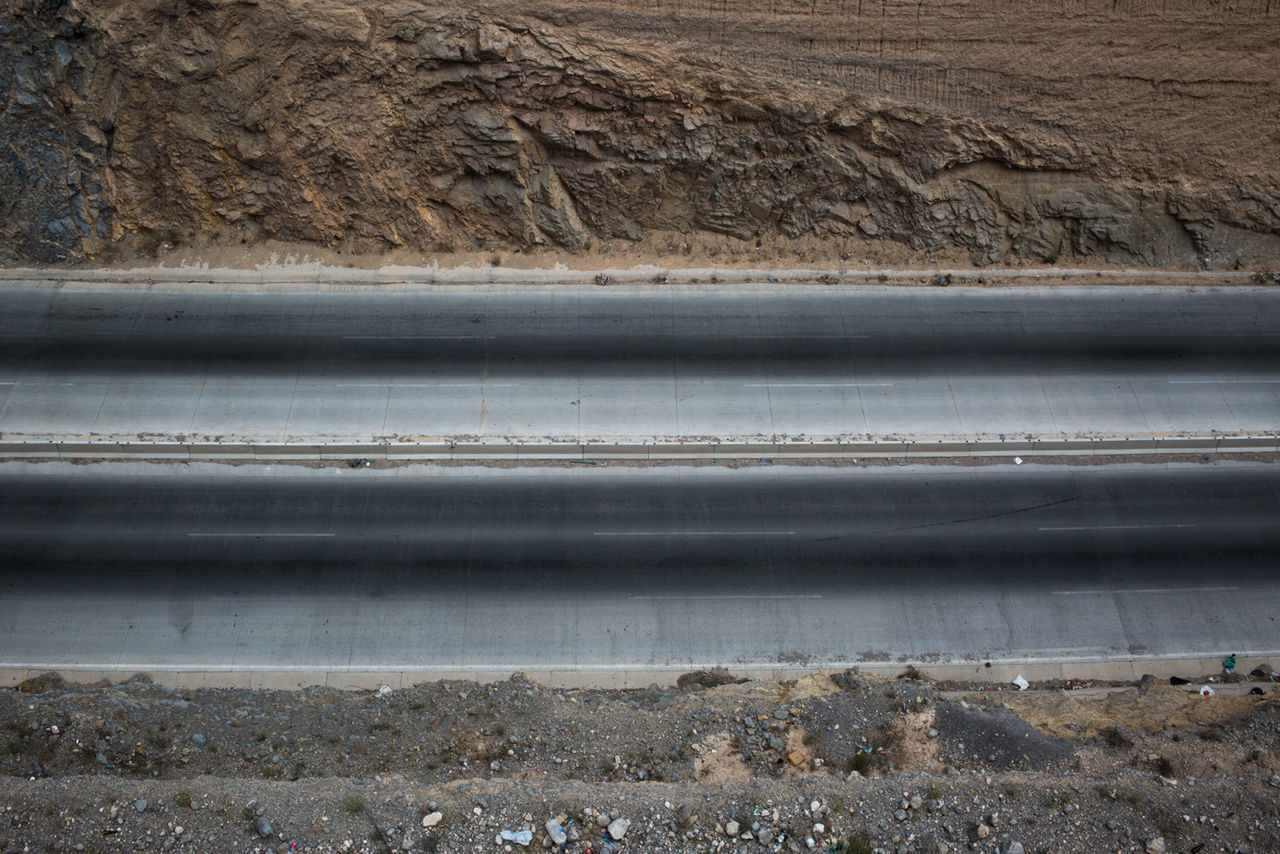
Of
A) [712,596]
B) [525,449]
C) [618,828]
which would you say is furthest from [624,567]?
[618,828]

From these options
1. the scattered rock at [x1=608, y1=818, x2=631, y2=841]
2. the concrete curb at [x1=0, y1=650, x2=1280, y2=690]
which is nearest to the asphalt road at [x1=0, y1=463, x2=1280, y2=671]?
the concrete curb at [x1=0, y1=650, x2=1280, y2=690]

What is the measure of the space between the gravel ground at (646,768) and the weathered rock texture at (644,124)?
1346cm

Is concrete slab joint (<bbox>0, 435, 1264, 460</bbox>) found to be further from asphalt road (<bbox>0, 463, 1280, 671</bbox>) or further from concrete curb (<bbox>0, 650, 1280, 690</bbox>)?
concrete curb (<bbox>0, 650, 1280, 690</bbox>)

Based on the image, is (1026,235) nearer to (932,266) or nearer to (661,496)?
(932,266)

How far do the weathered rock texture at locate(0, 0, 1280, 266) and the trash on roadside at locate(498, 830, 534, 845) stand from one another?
55.0ft

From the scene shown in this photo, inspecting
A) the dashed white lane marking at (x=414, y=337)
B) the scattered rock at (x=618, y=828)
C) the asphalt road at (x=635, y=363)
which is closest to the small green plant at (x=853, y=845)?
the scattered rock at (x=618, y=828)

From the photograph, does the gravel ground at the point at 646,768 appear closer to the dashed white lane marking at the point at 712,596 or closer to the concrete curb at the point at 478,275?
the dashed white lane marking at the point at 712,596

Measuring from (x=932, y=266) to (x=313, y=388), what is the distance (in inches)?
704

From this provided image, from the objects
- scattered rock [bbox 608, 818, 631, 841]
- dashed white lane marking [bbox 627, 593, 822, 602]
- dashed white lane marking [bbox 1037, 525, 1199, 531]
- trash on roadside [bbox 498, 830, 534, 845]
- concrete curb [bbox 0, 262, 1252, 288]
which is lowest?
dashed white lane marking [bbox 627, 593, 822, 602]

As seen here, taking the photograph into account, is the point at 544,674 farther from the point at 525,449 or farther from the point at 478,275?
the point at 478,275

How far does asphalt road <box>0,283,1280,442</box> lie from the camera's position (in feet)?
82.1

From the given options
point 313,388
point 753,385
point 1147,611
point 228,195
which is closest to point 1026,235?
point 753,385

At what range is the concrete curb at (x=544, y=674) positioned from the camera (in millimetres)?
20984

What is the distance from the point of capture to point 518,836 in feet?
52.9
